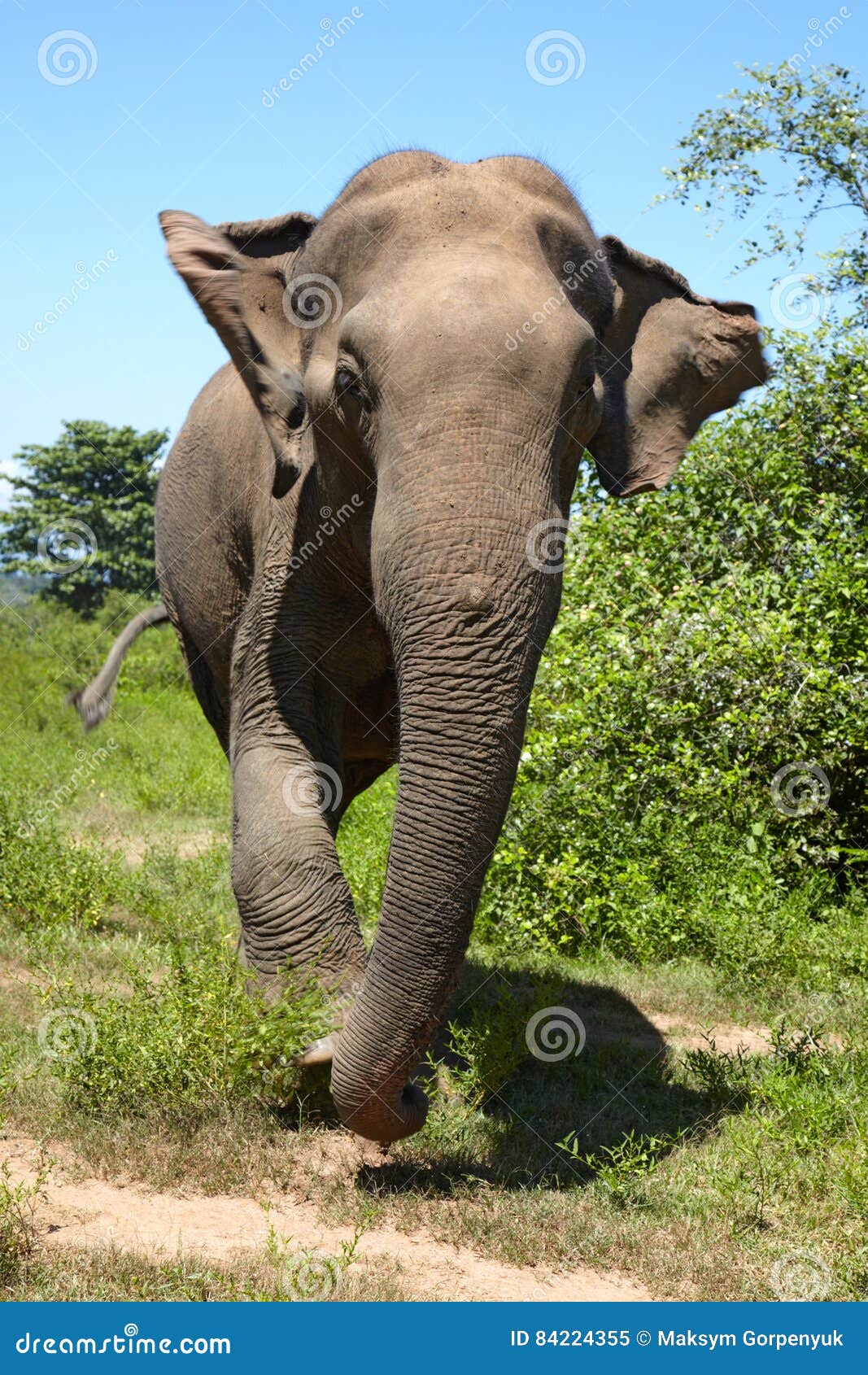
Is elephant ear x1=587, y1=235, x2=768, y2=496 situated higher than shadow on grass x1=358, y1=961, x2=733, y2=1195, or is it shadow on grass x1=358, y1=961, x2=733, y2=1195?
elephant ear x1=587, y1=235, x2=768, y2=496

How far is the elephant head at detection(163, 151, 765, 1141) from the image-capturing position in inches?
140

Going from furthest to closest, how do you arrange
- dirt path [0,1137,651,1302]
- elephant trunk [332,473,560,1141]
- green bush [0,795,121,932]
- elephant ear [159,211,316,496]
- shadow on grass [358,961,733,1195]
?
green bush [0,795,121,932] → elephant ear [159,211,316,496] → shadow on grass [358,961,733,1195] → dirt path [0,1137,651,1302] → elephant trunk [332,473,560,1141]

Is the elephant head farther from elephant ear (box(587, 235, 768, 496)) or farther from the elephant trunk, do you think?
elephant ear (box(587, 235, 768, 496))

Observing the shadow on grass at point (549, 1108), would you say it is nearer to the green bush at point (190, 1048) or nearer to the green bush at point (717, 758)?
the green bush at point (190, 1048)

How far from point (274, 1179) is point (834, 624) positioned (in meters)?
5.10

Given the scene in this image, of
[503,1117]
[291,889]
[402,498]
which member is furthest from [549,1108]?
[402,498]

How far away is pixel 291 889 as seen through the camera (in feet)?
15.2

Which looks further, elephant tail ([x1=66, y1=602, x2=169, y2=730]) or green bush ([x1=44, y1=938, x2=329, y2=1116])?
elephant tail ([x1=66, y1=602, x2=169, y2=730])

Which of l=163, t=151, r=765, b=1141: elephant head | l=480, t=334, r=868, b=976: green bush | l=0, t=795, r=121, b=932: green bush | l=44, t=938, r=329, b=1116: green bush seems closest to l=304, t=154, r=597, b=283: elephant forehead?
l=163, t=151, r=765, b=1141: elephant head

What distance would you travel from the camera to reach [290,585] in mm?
4934

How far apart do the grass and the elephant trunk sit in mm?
735

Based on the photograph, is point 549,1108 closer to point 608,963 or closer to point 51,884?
point 608,963

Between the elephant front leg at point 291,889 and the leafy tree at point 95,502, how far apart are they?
3097 centimetres

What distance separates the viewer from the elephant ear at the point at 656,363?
5.24 m
